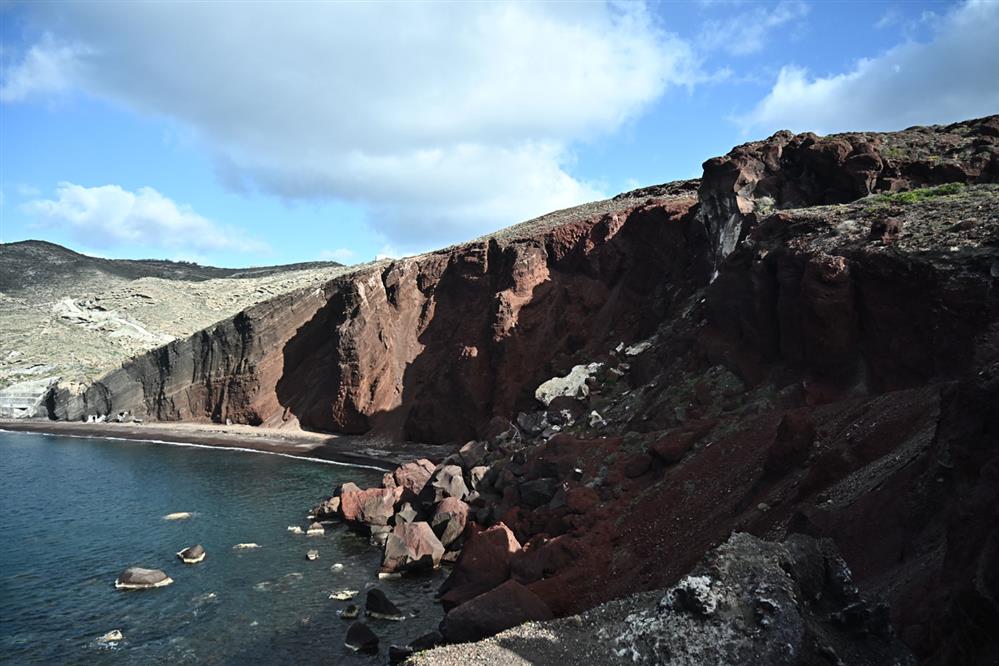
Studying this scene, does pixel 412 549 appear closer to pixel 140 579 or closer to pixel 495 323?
pixel 140 579

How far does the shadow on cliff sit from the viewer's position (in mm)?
42406

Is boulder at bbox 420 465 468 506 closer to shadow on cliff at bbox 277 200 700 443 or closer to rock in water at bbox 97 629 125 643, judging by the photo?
shadow on cliff at bbox 277 200 700 443

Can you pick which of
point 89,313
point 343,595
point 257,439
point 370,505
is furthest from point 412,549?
point 89,313

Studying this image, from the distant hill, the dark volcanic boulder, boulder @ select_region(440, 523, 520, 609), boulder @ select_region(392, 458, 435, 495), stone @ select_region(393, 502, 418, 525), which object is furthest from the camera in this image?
the distant hill

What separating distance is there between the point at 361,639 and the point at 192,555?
37.8ft

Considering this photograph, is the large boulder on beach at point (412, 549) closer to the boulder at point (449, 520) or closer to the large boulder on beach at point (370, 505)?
the boulder at point (449, 520)

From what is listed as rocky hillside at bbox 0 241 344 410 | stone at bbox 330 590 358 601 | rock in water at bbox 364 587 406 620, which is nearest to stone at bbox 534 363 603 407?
stone at bbox 330 590 358 601

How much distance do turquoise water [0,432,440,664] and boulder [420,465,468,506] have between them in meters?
3.64

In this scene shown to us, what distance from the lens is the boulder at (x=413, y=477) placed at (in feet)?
107

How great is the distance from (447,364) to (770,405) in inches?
1200

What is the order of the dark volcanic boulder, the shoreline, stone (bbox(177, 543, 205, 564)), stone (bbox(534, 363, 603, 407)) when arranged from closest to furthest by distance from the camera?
the dark volcanic boulder → stone (bbox(177, 543, 205, 564)) → stone (bbox(534, 363, 603, 407)) → the shoreline

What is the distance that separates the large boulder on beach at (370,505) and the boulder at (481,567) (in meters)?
9.85

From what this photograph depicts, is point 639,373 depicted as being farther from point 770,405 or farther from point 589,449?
point 770,405

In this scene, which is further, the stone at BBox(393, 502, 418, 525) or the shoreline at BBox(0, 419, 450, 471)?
the shoreline at BBox(0, 419, 450, 471)
